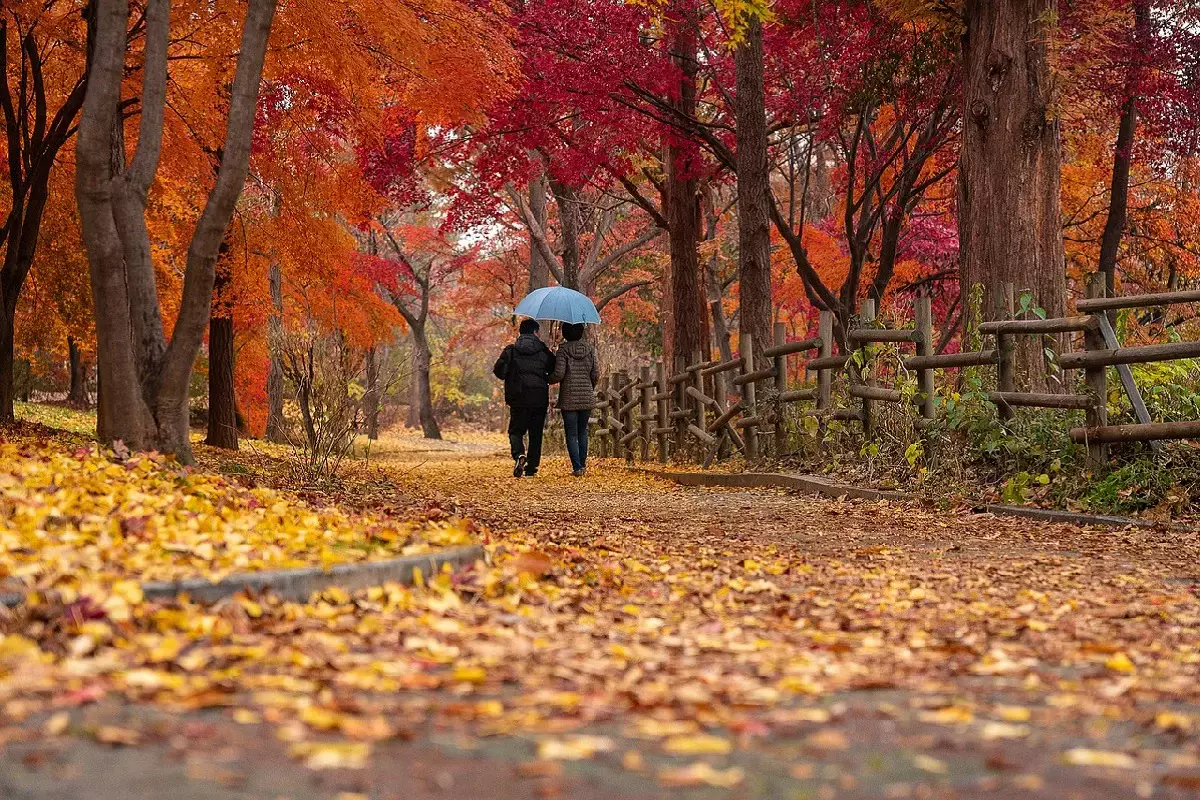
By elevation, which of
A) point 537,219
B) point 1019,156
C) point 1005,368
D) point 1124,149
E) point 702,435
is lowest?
point 702,435

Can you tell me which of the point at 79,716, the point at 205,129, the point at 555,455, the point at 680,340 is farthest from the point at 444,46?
the point at 555,455

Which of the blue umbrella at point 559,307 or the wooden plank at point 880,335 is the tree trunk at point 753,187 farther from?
the wooden plank at point 880,335

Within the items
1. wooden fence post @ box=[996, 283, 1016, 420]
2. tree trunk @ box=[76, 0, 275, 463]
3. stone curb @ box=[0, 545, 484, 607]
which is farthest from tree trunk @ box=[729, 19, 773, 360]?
stone curb @ box=[0, 545, 484, 607]

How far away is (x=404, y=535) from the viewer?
4852 mm

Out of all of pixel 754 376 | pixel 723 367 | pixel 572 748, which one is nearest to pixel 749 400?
pixel 754 376

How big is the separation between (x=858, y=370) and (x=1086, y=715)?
7426mm

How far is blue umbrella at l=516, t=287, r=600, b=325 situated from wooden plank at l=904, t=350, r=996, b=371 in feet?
17.6

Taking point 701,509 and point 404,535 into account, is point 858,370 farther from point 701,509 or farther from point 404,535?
point 404,535

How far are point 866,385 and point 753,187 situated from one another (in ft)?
13.4

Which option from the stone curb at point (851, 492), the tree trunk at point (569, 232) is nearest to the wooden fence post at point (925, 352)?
the stone curb at point (851, 492)

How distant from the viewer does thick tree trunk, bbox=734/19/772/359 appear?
43.1 feet

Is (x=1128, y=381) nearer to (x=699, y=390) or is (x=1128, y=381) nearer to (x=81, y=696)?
(x=81, y=696)

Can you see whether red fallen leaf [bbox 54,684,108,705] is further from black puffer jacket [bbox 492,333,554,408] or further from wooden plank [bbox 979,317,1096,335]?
black puffer jacket [bbox 492,333,554,408]

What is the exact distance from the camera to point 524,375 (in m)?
12.8
